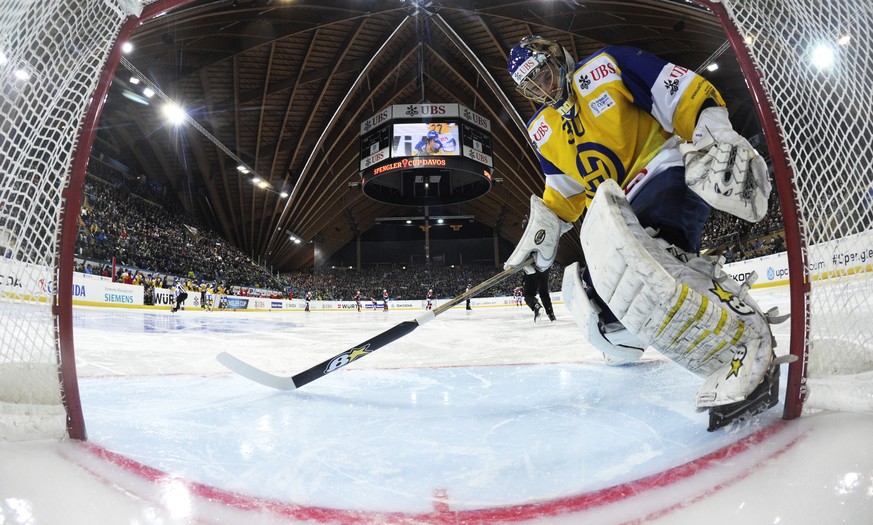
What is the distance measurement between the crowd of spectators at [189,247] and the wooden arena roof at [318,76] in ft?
7.65

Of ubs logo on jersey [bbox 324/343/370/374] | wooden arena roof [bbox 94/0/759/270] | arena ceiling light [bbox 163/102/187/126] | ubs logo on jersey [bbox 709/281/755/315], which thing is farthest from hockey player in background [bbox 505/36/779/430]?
arena ceiling light [bbox 163/102/187/126]

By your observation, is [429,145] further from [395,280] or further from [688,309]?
[395,280]

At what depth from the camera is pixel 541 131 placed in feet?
5.51

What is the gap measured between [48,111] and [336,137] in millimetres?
18211

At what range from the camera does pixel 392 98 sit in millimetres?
17109

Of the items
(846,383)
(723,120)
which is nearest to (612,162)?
(723,120)

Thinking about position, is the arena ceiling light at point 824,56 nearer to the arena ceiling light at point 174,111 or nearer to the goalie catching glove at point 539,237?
the goalie catching glove at point 539,237

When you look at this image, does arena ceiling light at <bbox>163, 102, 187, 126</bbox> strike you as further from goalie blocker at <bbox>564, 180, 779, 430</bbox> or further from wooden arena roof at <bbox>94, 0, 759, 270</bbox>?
goalie blocker at <bbox>564, 180, 779, 430</bbox>

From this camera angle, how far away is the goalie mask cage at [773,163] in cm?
90

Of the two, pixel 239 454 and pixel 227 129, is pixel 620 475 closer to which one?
pixel 239 454

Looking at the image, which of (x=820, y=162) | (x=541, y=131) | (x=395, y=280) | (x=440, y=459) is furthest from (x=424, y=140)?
(x=395, y=280)

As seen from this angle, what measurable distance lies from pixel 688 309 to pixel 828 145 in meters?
0.59

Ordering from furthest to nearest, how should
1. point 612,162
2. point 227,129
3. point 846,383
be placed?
point 227,129 < point 612,162 < point 846,383

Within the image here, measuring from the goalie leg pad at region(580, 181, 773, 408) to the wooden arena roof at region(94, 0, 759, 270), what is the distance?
7.71 metres
